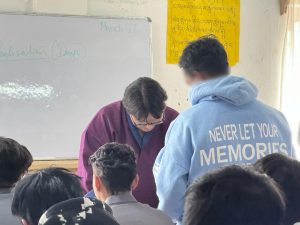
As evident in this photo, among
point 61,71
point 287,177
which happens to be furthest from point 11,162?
point 61,71

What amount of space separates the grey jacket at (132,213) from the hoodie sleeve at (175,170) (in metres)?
0.17

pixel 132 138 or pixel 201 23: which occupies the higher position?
pixel 201 23

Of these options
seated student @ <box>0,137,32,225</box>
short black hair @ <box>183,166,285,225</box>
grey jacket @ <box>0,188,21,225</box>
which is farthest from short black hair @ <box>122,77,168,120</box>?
short black hair @ <box>183,166,285,225</box>

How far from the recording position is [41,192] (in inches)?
42.1

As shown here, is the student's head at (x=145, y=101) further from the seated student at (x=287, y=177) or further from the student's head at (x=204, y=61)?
the seated student at (x=287, y=177)

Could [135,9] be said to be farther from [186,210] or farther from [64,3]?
[186,210]

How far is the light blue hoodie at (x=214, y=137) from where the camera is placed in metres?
1.54

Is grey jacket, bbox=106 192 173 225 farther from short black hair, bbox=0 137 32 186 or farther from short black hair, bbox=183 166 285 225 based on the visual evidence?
short black hair, bbox=183 166 285 225

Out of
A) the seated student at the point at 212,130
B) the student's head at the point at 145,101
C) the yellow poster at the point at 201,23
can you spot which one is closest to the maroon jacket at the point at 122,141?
the student's head at the point at 145,101

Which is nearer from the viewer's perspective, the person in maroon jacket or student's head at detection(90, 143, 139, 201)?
student's head at detection(90, 143, 139, 201)

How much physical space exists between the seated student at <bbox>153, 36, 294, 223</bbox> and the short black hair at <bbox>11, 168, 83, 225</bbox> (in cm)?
52

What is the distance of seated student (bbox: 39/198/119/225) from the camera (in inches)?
28.7

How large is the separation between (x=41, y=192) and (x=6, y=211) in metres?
0.34

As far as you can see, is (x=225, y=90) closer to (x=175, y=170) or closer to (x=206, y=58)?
(x=206, y=58)
